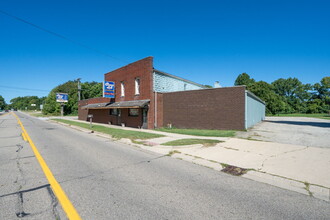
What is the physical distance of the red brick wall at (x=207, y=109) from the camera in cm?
1298

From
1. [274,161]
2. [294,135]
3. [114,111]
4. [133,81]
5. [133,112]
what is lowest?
[274,161]

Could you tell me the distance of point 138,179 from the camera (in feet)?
13.9

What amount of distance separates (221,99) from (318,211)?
11.3m

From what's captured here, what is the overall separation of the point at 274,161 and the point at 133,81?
15524 millimetres

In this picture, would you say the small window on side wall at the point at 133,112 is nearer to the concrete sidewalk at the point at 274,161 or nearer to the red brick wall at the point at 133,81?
the red brick wall at the point at 133,81

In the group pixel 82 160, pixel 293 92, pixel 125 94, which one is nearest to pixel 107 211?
pixel 82 160

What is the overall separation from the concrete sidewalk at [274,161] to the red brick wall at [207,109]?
19.0ft

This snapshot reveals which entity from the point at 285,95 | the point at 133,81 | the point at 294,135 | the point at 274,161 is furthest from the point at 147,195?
the point at 285,95

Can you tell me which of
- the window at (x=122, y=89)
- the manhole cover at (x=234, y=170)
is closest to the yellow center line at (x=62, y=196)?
the manhole cover at (x=234, y=170)

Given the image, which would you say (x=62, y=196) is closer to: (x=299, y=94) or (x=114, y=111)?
(x=114, y=111)

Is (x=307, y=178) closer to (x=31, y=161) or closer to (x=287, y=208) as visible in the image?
(x=287, y=208)

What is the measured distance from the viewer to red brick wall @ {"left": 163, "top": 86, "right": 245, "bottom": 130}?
13.0 m

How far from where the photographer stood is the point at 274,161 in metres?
5.51

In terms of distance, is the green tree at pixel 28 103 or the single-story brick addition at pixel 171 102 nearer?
the single-story brick addition at pixel 171 102
